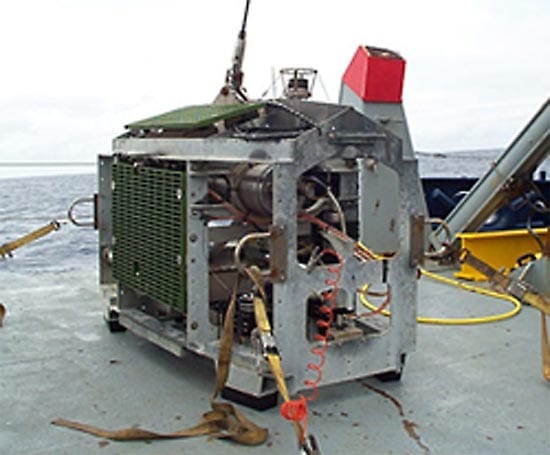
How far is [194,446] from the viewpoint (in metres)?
2.73

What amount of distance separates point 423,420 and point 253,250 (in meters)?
1.26

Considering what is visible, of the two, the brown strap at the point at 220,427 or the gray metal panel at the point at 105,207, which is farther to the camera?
the gray metal panel at the point at 105,207

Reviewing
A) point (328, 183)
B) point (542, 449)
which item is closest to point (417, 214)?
point (328, 183)

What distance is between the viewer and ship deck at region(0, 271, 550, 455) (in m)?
2.77

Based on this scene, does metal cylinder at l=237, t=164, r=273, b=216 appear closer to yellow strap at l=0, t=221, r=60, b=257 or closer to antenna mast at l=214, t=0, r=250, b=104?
antenna mast at l=214, t=0, r=250, b=104

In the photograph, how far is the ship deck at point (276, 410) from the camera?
2.77 m

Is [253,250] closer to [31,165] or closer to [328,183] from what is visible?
[328,183]

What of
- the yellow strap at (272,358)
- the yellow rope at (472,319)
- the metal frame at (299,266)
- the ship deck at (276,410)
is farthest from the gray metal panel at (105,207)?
the yellow strap at (272,358)

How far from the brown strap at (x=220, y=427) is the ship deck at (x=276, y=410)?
Result: 35 millimetres

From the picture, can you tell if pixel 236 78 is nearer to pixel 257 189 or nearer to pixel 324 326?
pixel 257 189

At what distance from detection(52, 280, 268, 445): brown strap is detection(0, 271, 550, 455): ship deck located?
3 cm

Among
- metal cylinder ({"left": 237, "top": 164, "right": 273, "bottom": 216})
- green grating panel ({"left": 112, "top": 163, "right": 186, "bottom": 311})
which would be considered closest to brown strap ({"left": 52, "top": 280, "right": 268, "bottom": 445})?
green grating panel ({"left": 112, "top": 163, "right": 186, "bottom": 311})

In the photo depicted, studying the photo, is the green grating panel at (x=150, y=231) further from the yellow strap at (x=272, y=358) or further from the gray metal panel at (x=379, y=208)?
the gray metal panel at (x=379, y=208)

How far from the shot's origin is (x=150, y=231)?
3.56 metres
